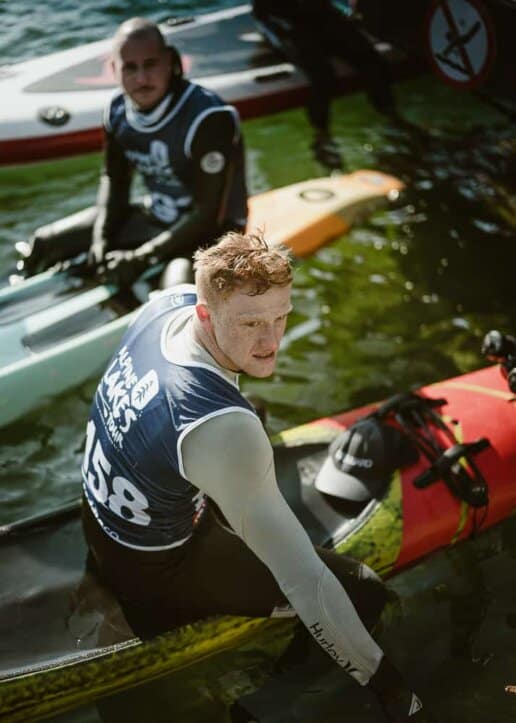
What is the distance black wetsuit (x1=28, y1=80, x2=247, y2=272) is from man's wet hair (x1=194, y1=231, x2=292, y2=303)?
7.17 ft

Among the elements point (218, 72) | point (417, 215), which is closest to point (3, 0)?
point (218, 72)

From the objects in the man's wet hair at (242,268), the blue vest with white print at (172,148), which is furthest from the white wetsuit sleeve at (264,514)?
the blue vest with white print at (172,148)

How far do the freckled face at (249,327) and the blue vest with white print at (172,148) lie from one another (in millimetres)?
Result: 2230

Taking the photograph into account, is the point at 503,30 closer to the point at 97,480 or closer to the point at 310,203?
the point at 310,203

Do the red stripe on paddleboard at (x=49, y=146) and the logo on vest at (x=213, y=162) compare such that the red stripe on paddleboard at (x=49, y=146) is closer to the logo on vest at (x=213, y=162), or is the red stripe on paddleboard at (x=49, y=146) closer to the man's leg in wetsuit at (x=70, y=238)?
the man's leg in wetsuit at (x=70, y=238)

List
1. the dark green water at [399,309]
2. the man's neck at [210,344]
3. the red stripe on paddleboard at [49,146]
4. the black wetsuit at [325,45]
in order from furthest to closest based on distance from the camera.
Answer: the black wetsuit at [325,45]
the red stripe on paddleboard at [49,146]
the dark green water at [399,309]
the man's neck at [210,344]

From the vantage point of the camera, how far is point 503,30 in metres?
5.88

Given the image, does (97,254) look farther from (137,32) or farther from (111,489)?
(111,489)

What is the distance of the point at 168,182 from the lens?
480cm

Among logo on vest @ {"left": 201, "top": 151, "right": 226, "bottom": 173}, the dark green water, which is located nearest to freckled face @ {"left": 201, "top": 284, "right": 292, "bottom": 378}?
the dark green water

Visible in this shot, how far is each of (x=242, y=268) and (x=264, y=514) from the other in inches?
24.7

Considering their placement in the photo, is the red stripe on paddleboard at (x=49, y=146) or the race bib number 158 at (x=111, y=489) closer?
the race bib number 158 at (x=111, y=489)

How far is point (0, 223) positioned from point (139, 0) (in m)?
4.12

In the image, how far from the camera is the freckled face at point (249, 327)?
2482 millimetres
